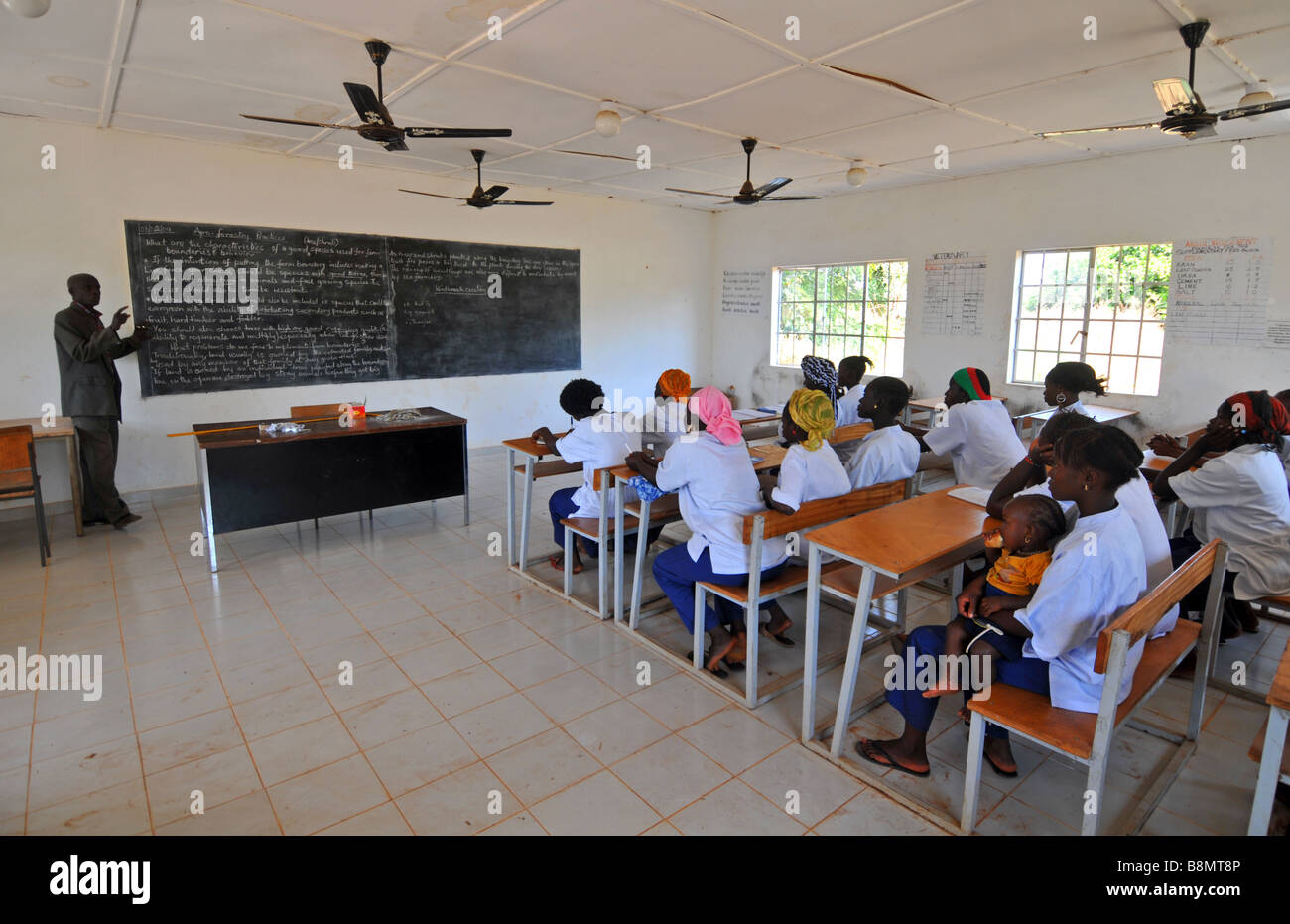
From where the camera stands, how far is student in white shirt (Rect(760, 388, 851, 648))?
106 inches

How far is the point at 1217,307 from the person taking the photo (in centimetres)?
514

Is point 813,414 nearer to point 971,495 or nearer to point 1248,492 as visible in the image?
point 971,495

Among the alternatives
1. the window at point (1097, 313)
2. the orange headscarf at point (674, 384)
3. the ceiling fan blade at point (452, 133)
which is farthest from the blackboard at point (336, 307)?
the window at point (1097, 313)

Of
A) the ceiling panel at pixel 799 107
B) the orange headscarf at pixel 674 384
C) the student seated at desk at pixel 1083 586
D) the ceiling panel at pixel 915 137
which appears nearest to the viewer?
the student seated at desk at pixel 1083 586

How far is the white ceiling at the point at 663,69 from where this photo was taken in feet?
9.68

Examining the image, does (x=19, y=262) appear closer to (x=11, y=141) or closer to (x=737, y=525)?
(x=11, y=141)

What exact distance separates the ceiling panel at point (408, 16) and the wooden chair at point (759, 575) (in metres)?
2.32

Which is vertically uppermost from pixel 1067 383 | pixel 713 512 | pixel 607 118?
pixel 607 118

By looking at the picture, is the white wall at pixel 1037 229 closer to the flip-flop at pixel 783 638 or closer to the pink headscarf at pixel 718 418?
the flip-flop at pixel 783 638

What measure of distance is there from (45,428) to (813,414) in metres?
4.84

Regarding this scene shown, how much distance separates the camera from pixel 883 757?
2.38 metres

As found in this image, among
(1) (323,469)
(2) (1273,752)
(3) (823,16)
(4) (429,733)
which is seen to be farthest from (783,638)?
(1) (323,469)

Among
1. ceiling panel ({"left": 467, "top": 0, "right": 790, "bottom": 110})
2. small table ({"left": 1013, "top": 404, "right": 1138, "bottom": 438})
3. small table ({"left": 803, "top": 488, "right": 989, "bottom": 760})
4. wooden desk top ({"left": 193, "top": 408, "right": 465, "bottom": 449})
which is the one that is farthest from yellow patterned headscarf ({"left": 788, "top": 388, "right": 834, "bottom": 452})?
small table ({"left": 1013, "top": 404, "right": 1138, "bottom": 438})
